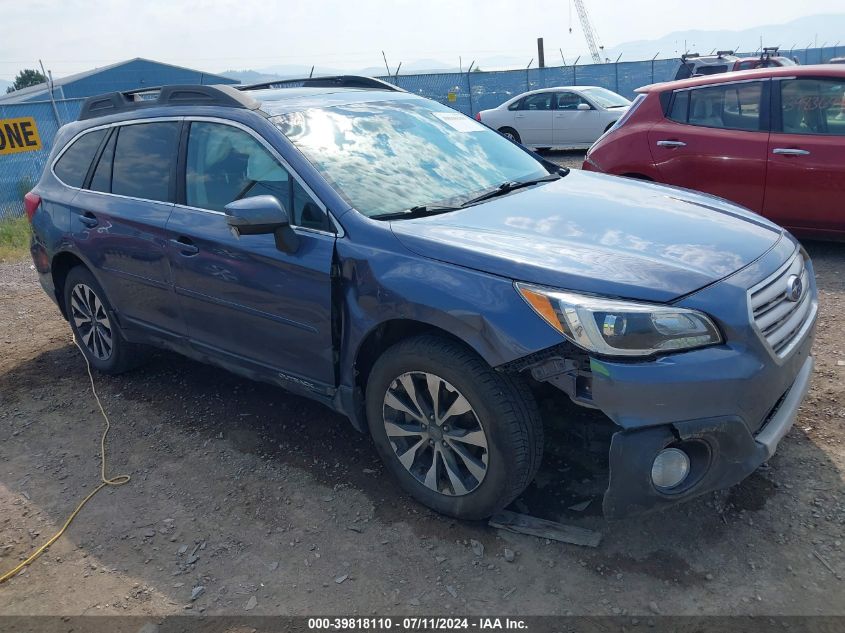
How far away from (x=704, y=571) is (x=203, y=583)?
77.5 inches

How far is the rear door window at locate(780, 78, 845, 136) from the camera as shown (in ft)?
19.1

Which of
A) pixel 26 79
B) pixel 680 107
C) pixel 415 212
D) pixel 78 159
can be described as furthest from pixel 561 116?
pixel 26 79

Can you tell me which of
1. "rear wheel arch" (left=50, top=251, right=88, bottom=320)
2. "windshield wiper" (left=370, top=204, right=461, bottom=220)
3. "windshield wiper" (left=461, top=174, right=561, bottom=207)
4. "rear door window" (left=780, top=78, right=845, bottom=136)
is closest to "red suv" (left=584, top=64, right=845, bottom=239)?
"rear door window" (left=780, top=78, right=845, bottom=136)

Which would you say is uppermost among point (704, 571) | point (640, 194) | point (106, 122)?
point (106, 122)

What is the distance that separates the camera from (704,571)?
269cm

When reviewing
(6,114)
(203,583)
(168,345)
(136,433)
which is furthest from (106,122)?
(6,114)

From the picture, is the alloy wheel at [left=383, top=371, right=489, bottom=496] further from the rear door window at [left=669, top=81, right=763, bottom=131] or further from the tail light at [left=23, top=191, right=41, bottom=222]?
the rear door window at [left=669, top=81, right=763, bottom=131]

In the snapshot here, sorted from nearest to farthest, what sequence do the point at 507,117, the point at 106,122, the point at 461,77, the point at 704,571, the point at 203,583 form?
the point at 704,571, the point at 203,583, the point at 106,122, the point at 507,117, the point at 461,77

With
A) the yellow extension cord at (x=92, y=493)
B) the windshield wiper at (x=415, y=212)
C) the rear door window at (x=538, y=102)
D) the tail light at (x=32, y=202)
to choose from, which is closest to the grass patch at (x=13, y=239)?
the tail light at (x=32, y=202)

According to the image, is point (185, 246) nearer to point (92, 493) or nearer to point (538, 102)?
point (92, 493)

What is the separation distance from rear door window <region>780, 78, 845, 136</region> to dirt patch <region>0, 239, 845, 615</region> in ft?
8.12

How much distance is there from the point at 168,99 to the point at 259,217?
1.50 meters

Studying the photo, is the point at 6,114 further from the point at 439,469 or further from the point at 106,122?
the point at 439,469

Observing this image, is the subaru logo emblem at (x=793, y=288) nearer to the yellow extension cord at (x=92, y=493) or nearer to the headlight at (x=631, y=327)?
the headlight at (x=631, y=327)
